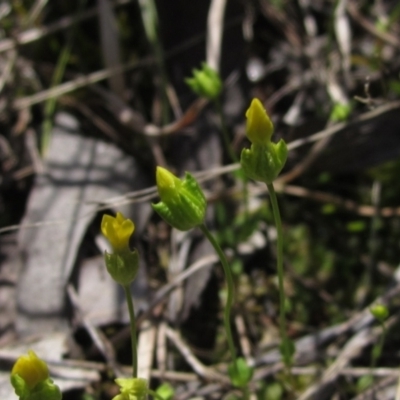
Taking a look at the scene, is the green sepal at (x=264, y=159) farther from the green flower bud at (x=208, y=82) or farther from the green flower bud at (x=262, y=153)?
the green flower bud at (x=208, y=82)

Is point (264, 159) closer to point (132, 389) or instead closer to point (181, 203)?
point (181, 203)

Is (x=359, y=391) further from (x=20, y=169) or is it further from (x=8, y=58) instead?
(x=8, y=58)

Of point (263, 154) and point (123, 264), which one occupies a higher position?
point (263, 154)

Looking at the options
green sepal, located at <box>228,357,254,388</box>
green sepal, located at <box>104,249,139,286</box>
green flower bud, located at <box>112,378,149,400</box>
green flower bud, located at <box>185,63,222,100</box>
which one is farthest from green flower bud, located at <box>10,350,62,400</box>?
green flower bud, located at <box>185,63,222,100</box>

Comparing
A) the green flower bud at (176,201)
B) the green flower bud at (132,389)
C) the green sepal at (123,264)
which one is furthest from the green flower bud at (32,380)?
the green flower bud at (176,201)

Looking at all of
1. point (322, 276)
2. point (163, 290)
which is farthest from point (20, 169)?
point (322, 276)

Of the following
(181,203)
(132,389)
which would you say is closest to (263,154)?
(181,203)
